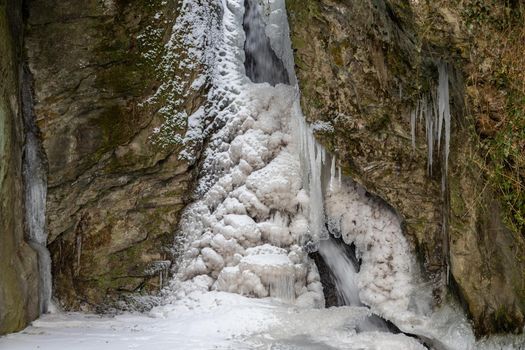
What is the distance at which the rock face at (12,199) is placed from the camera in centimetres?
625

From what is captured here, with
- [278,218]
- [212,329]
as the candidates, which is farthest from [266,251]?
[212,329]

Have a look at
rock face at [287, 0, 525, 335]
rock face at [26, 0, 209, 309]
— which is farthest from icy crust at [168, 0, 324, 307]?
rock face at [287, 0, 525, 335]

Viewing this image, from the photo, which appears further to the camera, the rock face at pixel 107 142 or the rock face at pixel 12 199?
the rock face at pixel 107 142

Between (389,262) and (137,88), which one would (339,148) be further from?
(137,88)

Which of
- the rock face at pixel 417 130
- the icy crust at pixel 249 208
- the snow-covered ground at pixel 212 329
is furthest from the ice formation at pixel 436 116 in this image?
the snow-covered ground at pixel 212 329

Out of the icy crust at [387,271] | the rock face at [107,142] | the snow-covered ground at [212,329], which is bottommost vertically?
the snow-covered ground at [212,329]

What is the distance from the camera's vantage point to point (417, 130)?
671cm

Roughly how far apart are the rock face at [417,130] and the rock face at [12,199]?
11.3 ft

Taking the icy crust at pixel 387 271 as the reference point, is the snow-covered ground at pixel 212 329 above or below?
below

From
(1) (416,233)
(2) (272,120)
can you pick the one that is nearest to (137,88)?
(2) (272,120)

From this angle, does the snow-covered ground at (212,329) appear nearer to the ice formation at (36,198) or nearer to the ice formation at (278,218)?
the ice formation at (278,218)

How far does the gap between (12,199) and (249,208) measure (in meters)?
2.96

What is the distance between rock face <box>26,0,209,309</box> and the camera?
7.70 meters

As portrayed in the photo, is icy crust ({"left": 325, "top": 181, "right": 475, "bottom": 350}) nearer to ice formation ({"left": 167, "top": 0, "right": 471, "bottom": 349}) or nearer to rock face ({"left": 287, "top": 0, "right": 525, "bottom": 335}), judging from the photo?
ice formation ({"left": 167, "top": 0, "right": 471, "bottom": 349})
